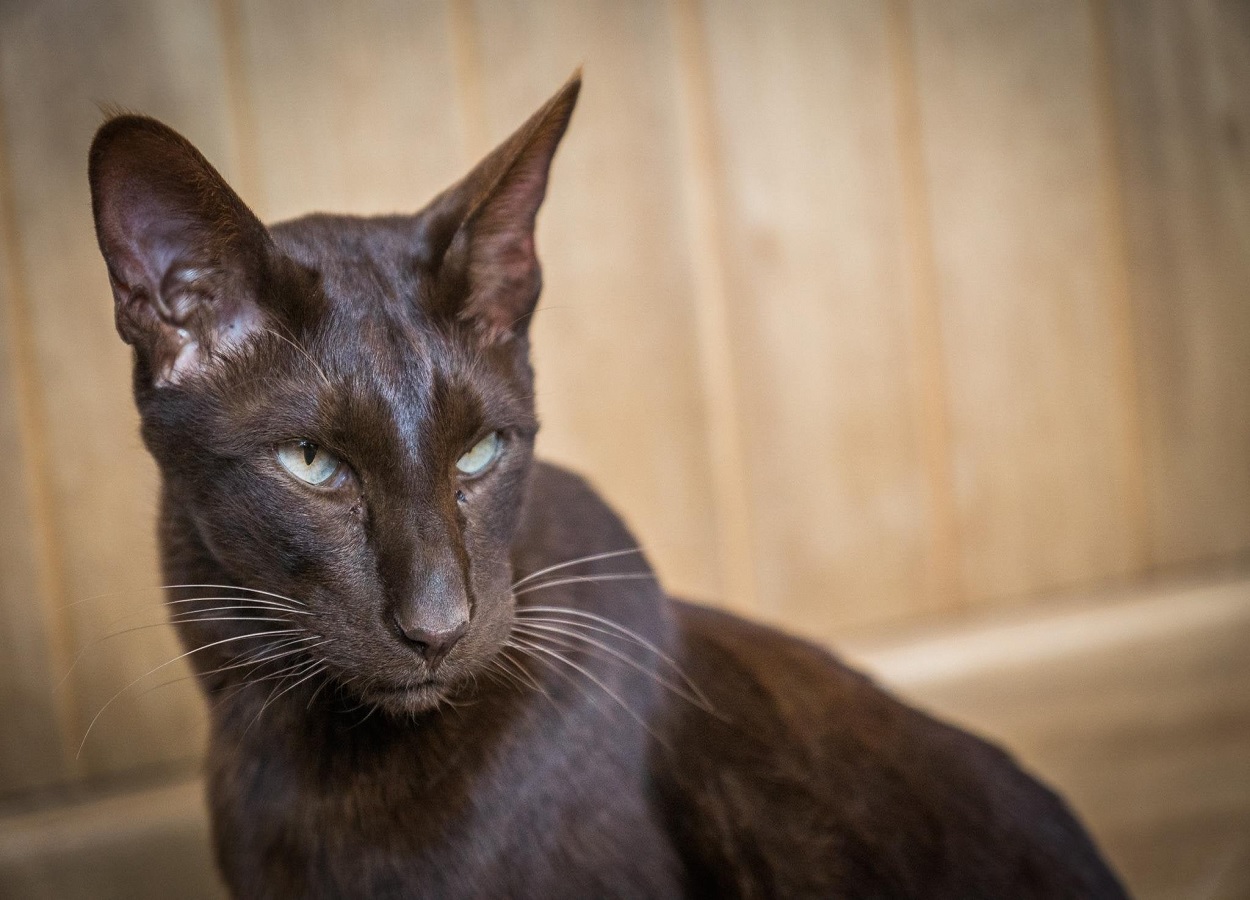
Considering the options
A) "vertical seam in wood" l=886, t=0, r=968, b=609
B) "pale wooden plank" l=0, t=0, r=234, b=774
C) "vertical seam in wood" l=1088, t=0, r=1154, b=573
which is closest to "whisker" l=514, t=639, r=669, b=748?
"pale wooden plank" l=0, t=0, r=234, b=774

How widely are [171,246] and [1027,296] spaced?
1.11m

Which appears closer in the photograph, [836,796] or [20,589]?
[836,796]

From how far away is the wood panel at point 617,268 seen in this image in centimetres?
126

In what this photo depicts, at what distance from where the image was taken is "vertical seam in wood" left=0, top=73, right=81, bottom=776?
1144 millimetres

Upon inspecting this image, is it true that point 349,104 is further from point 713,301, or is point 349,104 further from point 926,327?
point 926,327

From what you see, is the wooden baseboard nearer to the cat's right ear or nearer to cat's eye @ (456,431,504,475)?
cat's eye @ (456,431,504,475)

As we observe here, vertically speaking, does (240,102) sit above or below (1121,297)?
A: above

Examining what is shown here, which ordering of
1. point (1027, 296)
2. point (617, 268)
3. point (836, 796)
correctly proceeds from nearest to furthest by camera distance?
point (836, 796) → point (617, 268) → point (1027, 296)

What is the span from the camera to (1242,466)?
1.53 meters

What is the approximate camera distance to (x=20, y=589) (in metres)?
1.20

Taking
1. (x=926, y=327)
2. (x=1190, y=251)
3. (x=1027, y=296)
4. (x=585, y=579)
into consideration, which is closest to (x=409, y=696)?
(x=585, y=579)

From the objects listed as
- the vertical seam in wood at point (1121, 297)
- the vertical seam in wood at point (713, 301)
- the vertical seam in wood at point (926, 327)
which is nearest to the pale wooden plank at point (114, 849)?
the vertical seam in wood at point (713, 301)

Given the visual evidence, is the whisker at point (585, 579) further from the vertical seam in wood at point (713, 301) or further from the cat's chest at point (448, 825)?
the vertical seam in wood at point (713, 301)

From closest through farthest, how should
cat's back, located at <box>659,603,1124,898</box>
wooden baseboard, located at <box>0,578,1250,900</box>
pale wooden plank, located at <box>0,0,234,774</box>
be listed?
1. cat's back, located at <box>659,603,1124,898</box>
2. pale wooden plank, located at <box>0,0,234,774</box>
3. wooden baseboard, located at <box>0,578,1250,900</box>
